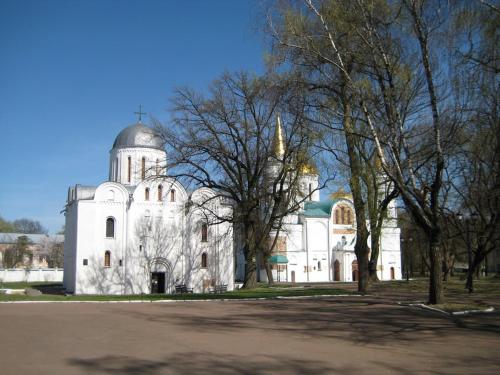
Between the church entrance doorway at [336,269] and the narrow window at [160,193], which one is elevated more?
the narrow window at [160,193]

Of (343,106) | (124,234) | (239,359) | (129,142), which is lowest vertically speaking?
(239,359)

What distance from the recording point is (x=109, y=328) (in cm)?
1280

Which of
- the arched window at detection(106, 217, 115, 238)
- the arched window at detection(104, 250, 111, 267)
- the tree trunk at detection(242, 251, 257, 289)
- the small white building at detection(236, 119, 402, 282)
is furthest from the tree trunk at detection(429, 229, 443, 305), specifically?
the small white building at detection(236, 119, 402, 282)

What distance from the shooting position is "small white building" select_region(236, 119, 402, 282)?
196 feet

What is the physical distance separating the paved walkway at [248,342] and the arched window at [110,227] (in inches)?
1044

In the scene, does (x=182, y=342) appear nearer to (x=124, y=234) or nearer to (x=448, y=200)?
(x=448, y=200)

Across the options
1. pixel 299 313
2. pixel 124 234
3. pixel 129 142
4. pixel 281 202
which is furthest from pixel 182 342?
pixel 129 142

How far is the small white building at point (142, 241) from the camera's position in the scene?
139ft

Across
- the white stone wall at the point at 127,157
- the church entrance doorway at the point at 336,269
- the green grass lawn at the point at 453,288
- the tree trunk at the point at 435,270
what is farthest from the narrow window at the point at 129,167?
the tree trunk at the point at 435,270

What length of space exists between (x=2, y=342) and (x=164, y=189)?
34409 millimetres

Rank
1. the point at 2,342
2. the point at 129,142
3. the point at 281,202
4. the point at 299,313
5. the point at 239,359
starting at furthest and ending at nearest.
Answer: the point at 129,142
the point at 281,202
the point at 299,313
the point at 2,342
the point at 239,359

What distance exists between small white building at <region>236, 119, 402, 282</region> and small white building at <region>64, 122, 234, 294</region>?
47.1 feet

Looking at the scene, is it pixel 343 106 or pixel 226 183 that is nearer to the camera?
pixel 343 106

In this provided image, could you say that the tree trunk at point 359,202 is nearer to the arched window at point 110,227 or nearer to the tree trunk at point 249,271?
the tree trunk at point 249,271
